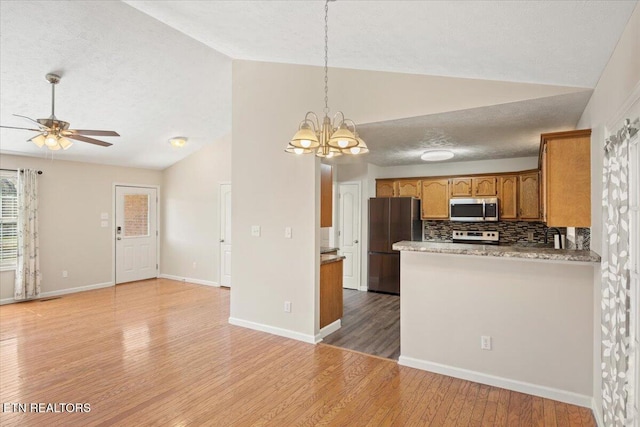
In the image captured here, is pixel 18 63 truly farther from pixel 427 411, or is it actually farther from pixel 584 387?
pixel 584 387

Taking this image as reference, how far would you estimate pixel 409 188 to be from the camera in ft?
21.4

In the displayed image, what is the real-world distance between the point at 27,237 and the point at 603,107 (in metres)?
7.59

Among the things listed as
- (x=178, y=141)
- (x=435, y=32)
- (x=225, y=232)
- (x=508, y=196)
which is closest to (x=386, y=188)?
(x=508, y=196)

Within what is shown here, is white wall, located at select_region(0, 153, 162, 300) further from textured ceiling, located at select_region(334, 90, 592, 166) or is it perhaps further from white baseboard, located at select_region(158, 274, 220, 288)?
textured ceiling, located at select_region(334, 90, 592, 166)

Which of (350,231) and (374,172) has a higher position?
(374,172)

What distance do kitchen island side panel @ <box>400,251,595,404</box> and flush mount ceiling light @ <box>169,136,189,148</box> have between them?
184 inches

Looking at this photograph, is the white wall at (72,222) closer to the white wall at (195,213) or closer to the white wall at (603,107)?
the white wall at (195,213)

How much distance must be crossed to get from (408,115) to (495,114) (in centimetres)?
77

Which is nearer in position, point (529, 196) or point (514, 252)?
point (514, 252)

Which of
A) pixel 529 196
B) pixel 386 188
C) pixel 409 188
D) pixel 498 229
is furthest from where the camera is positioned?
pixel 386 188

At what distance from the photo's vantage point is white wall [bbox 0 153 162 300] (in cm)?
600

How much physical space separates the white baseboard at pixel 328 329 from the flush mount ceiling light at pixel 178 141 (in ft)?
13.7

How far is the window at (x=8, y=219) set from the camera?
562 centimetres

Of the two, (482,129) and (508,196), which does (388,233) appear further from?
(482,129)
